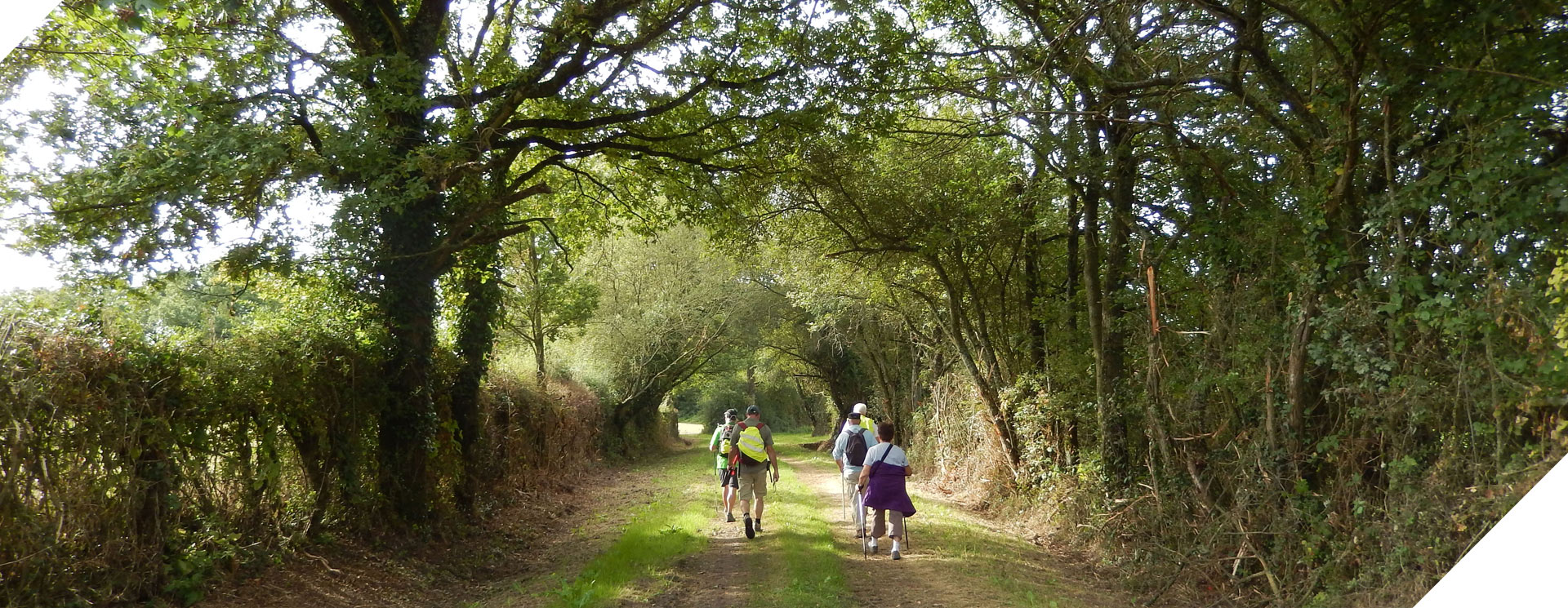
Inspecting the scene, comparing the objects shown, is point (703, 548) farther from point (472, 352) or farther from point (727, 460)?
point (472, 352)

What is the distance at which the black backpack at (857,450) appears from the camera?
10891mm

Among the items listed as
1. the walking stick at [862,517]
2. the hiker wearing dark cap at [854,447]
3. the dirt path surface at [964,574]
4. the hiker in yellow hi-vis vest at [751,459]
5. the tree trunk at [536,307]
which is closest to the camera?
the dirt path surface at [964,574]

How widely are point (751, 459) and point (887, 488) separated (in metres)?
2.35

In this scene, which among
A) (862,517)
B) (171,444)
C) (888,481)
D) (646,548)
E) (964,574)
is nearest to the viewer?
(171,444)

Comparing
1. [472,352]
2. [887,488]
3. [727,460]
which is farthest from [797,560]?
[472,352]

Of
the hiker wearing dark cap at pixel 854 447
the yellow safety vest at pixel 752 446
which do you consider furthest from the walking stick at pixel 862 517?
the yellow safety vest at pixel 752 446

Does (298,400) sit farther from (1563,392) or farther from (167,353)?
(1563,392)

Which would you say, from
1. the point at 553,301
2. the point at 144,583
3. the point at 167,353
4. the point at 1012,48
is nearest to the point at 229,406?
the point at 167,353

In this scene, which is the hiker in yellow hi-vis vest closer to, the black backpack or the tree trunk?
the black backpack

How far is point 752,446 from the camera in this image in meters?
11.5

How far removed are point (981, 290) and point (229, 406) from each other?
11805mm

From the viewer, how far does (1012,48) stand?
8.53m

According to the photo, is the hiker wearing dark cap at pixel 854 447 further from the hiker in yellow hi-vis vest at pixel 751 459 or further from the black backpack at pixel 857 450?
the hiker in yellow hi-vis vest at pixel 751 459

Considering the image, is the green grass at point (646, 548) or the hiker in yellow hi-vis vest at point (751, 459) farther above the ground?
the hiker in yellow hi-vis vest at point (751, 459)
